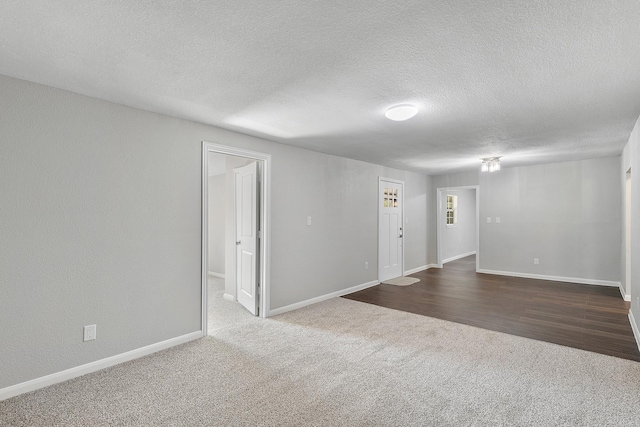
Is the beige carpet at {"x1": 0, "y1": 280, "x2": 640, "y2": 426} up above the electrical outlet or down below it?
below

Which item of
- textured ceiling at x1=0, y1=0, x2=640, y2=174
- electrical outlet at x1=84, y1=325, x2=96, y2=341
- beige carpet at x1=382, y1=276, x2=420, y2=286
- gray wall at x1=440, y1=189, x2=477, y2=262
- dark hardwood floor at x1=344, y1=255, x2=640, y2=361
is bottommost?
dark hardwood floor at x1=344, y1=255, x2=640, y2=361

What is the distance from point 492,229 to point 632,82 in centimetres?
500

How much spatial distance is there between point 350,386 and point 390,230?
4306mm

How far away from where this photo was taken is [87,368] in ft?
8.66

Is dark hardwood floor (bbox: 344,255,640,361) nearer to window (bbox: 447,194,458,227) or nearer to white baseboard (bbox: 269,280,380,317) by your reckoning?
white baseboard (bbox: 269,280,380,317)

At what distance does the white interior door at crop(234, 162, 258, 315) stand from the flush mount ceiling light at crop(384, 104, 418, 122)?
1.99m

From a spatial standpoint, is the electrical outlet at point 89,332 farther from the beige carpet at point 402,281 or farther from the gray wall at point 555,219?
the gray wall at point 555,219

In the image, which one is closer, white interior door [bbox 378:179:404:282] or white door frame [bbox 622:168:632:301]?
white door frame [bbox 622:168:632:301]

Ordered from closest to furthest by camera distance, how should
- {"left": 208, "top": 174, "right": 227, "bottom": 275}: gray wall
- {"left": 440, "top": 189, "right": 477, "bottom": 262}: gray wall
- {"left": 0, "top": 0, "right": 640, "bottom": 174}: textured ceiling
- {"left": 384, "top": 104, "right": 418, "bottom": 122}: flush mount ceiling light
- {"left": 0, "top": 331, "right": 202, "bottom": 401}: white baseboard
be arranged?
{"left": 0, "top": 0, "right": 640, "bottom": 174}: textured ceiling < {"left": 0, "top": 331, "right": 202, "bottom": 401}: white baseboard < {"left": 384, "top": 104, "right": 418, "bottom": 122}: flush mount ceiling light < {"left": 208, "top": 174, "right": 227, "bottom": 275}: gray wall < {"left": 440, "top": 189, "right": 477, "bottom": 262}: gray wall

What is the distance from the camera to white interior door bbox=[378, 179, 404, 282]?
20.3ft

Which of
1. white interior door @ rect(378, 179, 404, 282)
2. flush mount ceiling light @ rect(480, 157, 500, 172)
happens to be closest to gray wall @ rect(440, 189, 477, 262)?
white interior door @ rect(378, 179, 404, 282)

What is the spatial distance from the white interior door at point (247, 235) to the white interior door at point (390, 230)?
2.72m

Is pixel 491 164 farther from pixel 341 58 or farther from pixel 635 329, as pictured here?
pixel 341 58

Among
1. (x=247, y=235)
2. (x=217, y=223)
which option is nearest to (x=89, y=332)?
(x=247, y=235)
